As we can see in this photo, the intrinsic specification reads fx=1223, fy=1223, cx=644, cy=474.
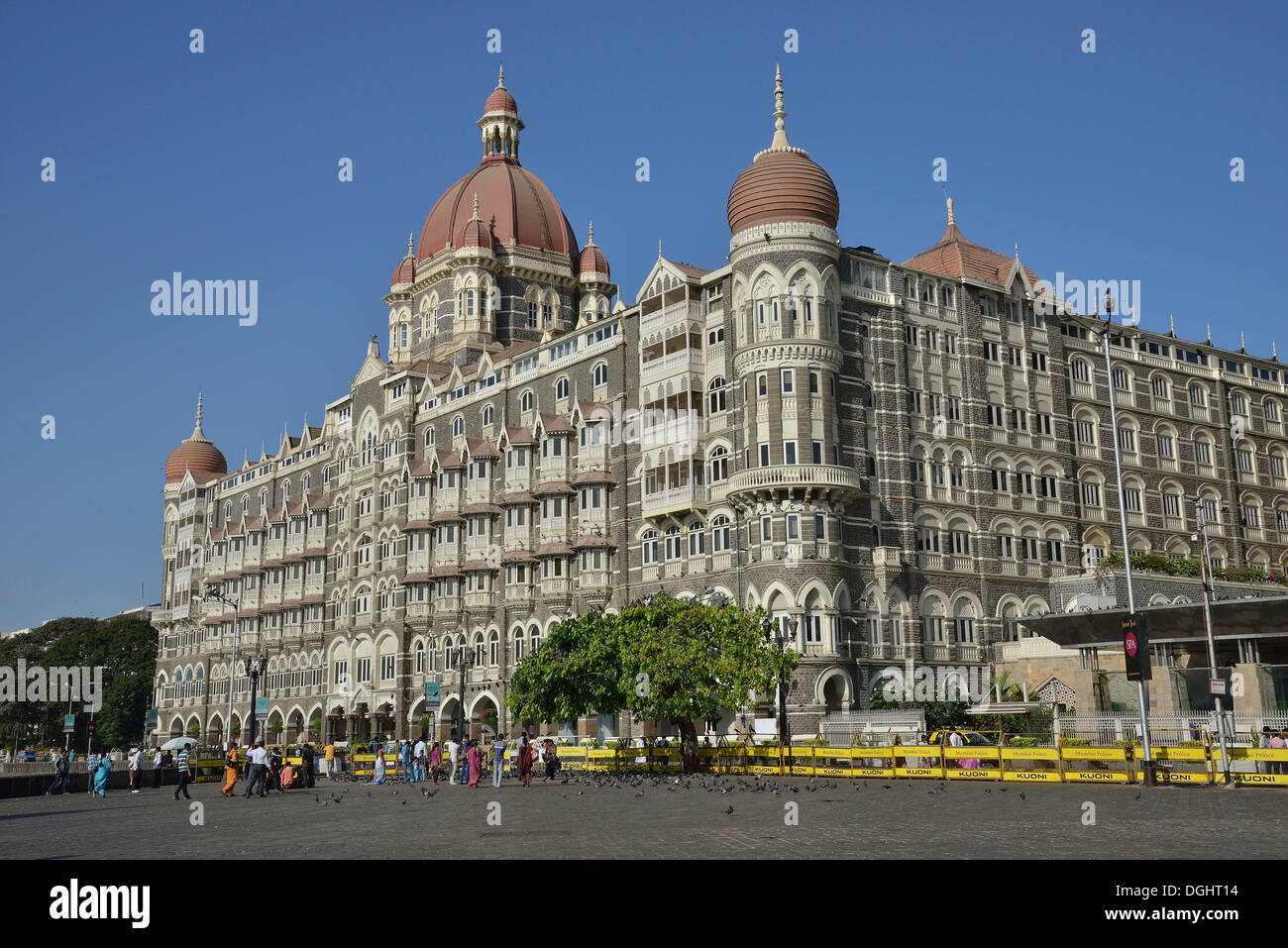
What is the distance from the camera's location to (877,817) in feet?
75.0

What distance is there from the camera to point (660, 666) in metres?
43.0

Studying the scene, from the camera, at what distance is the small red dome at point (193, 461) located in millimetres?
109312

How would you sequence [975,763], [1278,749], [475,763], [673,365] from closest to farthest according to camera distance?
[1278,749] < [975,763] < [475,763] < [673,365]

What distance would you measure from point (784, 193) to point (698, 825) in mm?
38297

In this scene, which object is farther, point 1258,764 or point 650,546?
point 650,546

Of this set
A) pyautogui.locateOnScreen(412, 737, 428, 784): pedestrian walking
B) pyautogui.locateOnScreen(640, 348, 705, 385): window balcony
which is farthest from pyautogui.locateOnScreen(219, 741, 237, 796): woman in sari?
pyautogui.locateOnScreen(640, 348, 705, 385): window balcony

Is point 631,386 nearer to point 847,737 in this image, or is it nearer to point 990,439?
point 990,439

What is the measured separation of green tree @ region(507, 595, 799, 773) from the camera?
42.9 meters

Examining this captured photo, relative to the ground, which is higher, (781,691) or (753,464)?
(753,464)

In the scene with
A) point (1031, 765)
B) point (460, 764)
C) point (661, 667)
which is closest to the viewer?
point (1031, 765)

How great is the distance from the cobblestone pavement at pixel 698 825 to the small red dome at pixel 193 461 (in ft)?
255

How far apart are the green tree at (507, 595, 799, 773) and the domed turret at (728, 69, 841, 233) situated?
18831mm

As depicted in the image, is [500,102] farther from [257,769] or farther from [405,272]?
[257,769]

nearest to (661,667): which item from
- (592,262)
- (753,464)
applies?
(753,464)
